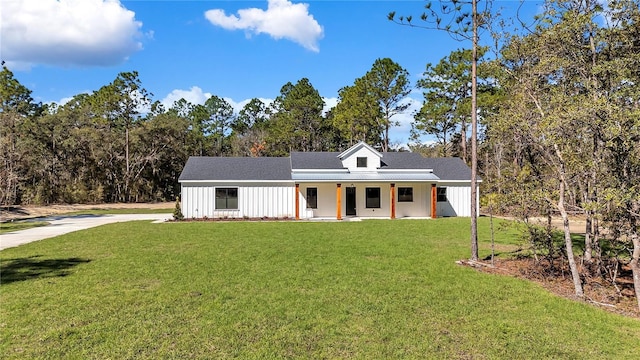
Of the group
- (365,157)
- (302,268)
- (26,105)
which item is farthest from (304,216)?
(26,105)

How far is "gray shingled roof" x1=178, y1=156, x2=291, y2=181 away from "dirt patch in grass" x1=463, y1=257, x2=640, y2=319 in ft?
47.0

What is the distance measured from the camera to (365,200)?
74.2 feet

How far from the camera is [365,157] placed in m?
23.3

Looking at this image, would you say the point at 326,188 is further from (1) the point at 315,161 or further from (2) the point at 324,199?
(1) the point at 315,161

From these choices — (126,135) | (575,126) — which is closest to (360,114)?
(126,135)

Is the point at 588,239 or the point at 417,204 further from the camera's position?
the point at 417,204

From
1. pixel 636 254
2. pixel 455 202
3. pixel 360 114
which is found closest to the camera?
pixel 636 254

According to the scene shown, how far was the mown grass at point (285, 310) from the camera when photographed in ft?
14.8

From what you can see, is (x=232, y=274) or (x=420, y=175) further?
(x=420, y=175)

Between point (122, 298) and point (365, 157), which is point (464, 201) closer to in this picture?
point (365, 157)

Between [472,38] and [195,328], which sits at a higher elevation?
[472,38]

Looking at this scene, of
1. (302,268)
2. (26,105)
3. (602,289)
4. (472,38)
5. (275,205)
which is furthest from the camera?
(26,105)

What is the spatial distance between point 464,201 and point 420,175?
3318 millimetres

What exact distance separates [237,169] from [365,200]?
312 inches
